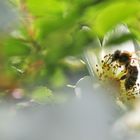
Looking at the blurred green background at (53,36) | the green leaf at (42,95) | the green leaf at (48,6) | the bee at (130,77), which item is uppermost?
the bee at (130,77)

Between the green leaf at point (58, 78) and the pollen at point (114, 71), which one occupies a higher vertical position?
the pollen at point (114, 71)

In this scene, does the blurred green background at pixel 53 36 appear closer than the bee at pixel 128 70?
Yes

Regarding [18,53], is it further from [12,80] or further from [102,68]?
[102,68]

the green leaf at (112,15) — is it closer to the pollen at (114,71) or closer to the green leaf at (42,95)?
the green leaf at (42,95)

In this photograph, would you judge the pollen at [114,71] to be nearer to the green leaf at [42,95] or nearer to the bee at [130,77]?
the bee at [130,77]

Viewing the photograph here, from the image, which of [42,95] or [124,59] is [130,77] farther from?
[42,95]

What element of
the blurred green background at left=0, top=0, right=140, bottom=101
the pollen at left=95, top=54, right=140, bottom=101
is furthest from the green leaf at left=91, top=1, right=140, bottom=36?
the pollen at left=95, top=54, right=140, bottom=101

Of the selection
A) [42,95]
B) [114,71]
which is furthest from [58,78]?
[114,71]

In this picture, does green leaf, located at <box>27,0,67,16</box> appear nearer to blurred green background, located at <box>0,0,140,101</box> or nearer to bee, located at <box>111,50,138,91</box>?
blurred green background, located at <box>0,0,140,101</box>

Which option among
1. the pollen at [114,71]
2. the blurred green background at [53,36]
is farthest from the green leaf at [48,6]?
the pollen at [114,71]
